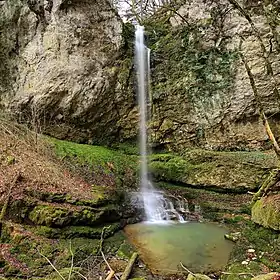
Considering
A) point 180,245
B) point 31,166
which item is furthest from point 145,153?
point 180,245

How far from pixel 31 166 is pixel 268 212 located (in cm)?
595

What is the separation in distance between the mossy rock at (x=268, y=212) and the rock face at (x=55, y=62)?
283 inches

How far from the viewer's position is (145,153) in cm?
1259

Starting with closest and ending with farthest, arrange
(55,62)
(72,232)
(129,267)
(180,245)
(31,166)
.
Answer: (129,267)
(72,232)
(180,245)
(31,166)
(55,62)

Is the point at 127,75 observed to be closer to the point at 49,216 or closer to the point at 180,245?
the point at 49,216

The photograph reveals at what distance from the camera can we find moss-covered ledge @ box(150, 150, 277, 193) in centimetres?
1015

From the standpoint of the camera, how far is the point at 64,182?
8.11 metres

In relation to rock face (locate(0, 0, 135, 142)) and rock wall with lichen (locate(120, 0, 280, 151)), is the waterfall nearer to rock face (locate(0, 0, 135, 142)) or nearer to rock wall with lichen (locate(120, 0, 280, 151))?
rock wall with lichen (locate(120, 0, 280, 151))

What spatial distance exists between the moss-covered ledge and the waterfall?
61 cm

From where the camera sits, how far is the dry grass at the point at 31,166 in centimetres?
716

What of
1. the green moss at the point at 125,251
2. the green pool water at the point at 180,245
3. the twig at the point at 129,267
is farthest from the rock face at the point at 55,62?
the twig at the point at 129,267

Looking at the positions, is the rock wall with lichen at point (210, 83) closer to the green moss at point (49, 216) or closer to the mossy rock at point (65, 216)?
the mossy rock at point (65, 216)

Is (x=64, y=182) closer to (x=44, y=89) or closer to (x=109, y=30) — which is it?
(x=44, y=89)

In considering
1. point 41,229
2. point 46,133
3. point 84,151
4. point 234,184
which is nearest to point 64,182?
point 41,229
